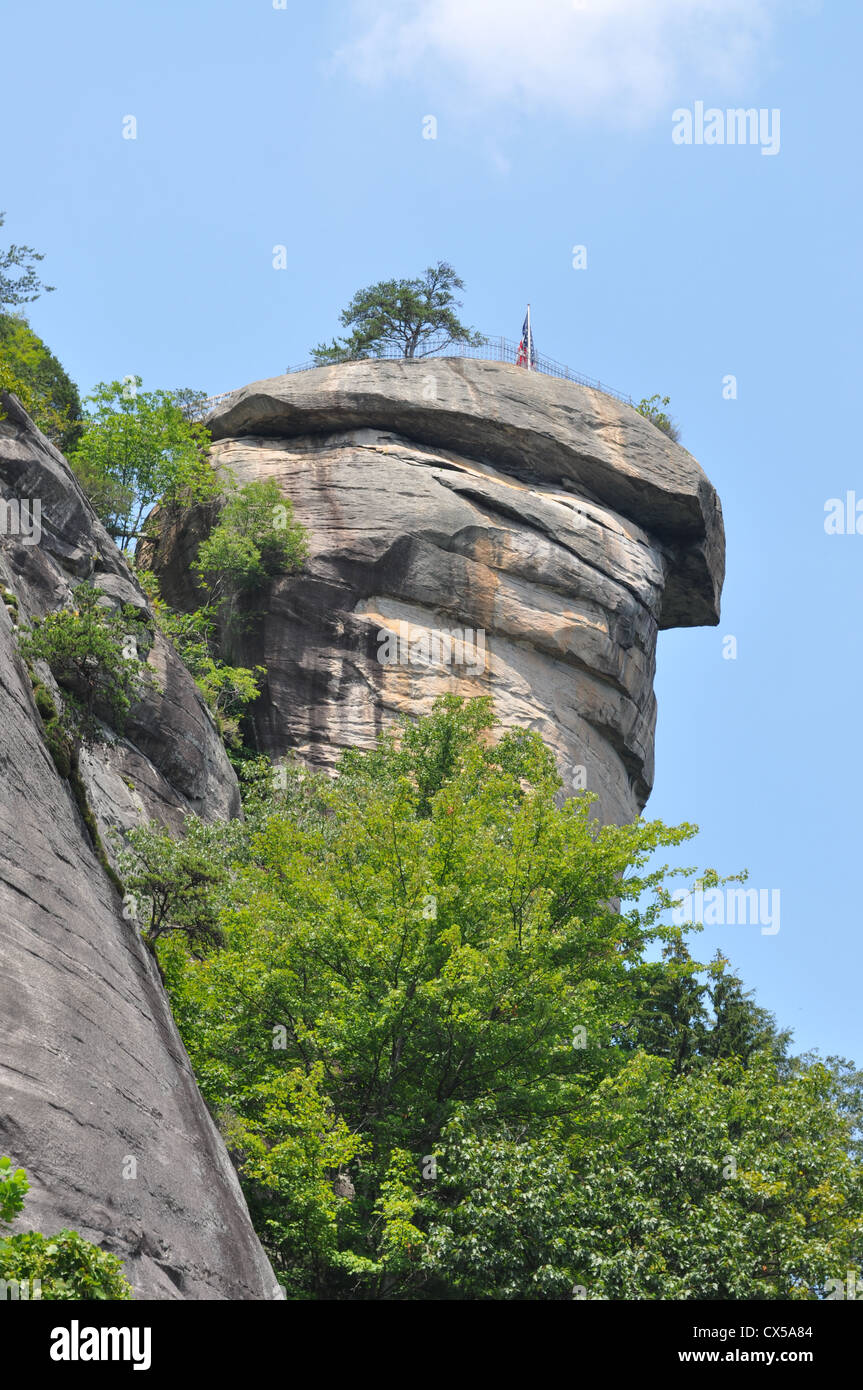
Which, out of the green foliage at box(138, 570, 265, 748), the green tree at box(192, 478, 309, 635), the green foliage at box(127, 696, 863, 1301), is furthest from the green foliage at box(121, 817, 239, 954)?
the green tree at box(192, 478, 309, 635)

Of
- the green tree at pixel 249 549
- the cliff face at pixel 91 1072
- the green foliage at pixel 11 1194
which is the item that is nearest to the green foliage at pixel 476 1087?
the cliff face at pixel 91 1072

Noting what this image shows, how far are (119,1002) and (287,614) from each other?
22245 mm

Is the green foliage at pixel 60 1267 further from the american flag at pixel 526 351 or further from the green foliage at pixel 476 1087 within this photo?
the american flag at pixel 526 351

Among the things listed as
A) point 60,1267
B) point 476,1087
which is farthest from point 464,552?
point 60,1267

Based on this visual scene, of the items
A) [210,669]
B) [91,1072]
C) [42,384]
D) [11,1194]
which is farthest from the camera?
[42,384]

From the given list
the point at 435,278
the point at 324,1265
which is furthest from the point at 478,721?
the point at 435,278

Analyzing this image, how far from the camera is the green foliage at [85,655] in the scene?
20312 millimetres

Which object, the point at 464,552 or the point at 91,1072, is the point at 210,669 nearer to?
the point at 464,552

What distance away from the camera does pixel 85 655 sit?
20.7 metres

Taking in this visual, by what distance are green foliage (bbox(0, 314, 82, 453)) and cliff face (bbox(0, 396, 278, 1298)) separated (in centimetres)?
1612

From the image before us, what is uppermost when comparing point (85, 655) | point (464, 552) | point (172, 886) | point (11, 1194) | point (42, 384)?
point (42, 384)

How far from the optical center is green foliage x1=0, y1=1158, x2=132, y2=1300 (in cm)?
906

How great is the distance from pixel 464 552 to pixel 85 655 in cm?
1758

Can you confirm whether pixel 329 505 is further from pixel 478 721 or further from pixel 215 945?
pixel 215 945
